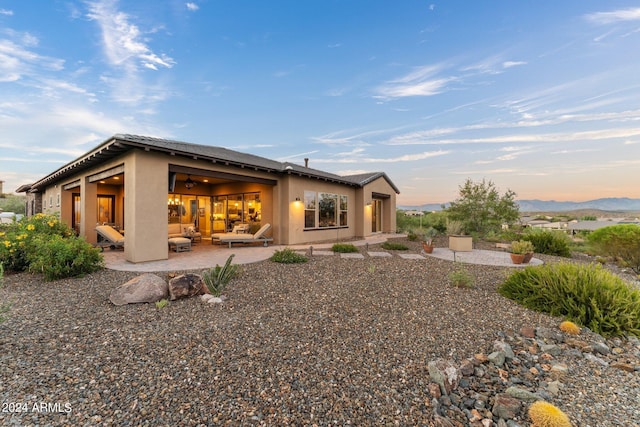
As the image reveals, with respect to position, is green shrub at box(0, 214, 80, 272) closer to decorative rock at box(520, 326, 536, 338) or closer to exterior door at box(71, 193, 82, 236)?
exterior door at box(71, 193, 82, 236)

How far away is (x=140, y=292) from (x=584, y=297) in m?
6.69

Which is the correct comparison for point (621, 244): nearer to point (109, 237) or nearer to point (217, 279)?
point (217, 279)

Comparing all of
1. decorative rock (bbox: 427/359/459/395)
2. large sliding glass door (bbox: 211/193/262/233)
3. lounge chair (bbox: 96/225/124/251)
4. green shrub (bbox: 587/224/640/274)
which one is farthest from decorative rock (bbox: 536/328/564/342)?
lounge chair (bbox: 96/225/124/251)

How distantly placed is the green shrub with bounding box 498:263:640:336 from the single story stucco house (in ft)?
28.0

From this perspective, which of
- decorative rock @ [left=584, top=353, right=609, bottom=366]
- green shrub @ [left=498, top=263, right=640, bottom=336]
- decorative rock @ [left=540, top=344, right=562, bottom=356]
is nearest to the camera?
decorative rock @ [left=584, top=353, right=609, bottom=366]

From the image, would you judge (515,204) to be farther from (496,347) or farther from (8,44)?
(8,44)

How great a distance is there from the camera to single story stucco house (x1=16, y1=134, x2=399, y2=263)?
23.9 feet

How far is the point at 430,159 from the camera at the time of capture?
51.0ft

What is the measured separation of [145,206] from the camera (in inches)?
286

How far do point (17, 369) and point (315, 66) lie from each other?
41.5 feet

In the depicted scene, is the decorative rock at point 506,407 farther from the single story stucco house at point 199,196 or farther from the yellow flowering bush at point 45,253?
the single story stucco house at point 199,196

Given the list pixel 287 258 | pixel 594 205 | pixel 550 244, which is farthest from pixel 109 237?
pixel 594 205

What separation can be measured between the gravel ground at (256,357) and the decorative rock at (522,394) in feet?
0.64

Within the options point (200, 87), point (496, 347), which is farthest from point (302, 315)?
point (200, 87)
